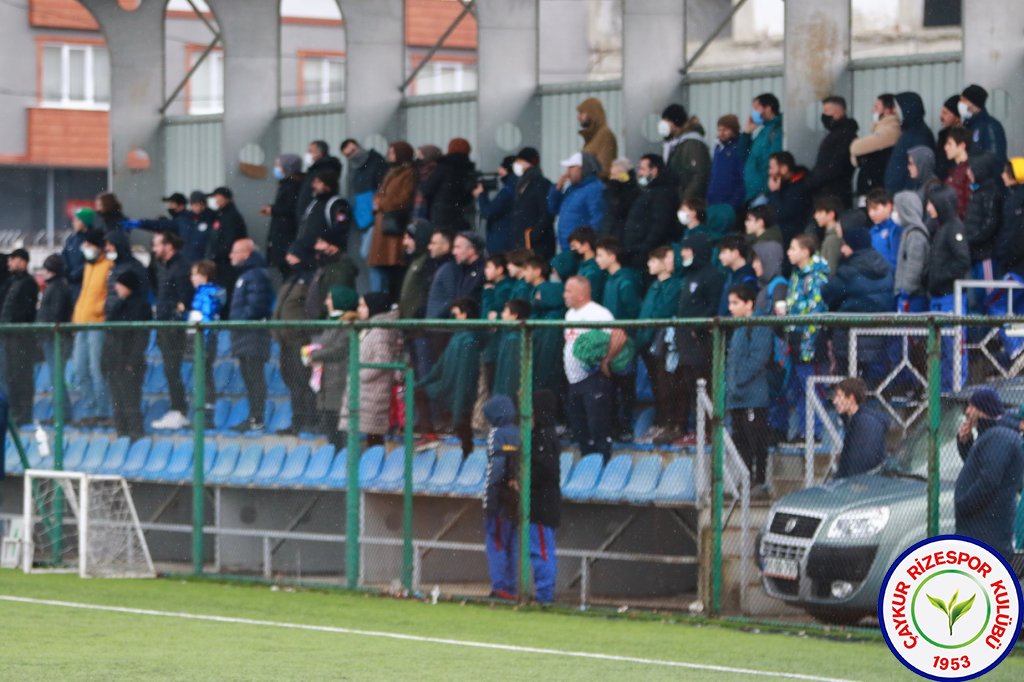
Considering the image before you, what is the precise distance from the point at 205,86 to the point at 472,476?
125 feet

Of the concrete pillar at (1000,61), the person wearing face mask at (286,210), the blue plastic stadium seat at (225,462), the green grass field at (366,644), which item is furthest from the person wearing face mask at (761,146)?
the person wearing face mask at (286,210)

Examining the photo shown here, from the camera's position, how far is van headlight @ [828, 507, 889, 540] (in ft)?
46.5

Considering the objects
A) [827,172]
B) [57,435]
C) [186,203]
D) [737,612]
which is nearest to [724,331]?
[737,612]

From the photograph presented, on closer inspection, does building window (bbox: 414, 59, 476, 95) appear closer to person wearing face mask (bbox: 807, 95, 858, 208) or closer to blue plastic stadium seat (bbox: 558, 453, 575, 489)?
person wearing face mask (bbox: 807, 95, 858, 208)

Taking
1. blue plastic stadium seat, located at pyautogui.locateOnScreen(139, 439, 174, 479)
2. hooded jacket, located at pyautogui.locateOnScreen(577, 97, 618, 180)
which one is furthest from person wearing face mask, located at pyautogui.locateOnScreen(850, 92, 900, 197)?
blue plastic stadium seat, located at pyautogui.locateOnScreen(139, 439, 174, 479)

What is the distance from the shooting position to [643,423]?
622 inches

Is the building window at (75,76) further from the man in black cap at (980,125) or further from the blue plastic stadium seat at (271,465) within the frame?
the man in black cap at (980,125)

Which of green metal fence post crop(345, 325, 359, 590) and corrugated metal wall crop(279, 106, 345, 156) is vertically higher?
corrugated metal wall crop(279, 106, 345, 156)

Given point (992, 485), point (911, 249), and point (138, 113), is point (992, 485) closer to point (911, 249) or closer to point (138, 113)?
point (911, 249)

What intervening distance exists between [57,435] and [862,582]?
875 centimetres

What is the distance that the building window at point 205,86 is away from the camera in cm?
4844

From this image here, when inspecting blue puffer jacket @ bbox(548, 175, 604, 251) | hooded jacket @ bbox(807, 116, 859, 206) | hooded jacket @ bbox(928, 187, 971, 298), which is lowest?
hooded jacket @ bbox(928, 187, 971, 298)

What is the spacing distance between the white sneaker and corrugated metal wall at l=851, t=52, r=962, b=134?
293 inches

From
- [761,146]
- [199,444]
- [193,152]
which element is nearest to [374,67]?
[193,152]
